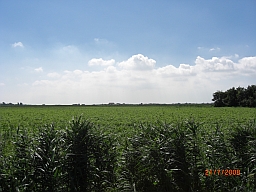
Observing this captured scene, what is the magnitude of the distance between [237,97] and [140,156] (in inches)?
3521

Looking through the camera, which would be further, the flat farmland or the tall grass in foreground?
the flat farmland

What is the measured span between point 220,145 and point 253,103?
268 feet

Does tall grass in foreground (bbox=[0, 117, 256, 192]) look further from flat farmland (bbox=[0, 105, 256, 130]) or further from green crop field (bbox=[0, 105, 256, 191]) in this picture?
flat farmland (bbox=[0, 105, 256, 130])

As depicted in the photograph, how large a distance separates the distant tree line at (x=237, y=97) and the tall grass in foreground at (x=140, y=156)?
263ft

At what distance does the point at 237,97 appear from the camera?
87.4 m

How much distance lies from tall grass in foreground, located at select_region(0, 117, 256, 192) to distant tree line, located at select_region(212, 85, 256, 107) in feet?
263

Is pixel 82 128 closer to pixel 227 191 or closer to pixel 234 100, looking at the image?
pixel 227 191

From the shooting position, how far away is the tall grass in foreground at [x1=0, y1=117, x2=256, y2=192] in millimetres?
5258

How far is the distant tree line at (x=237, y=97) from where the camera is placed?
82312 mm

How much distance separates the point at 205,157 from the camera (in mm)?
6074
